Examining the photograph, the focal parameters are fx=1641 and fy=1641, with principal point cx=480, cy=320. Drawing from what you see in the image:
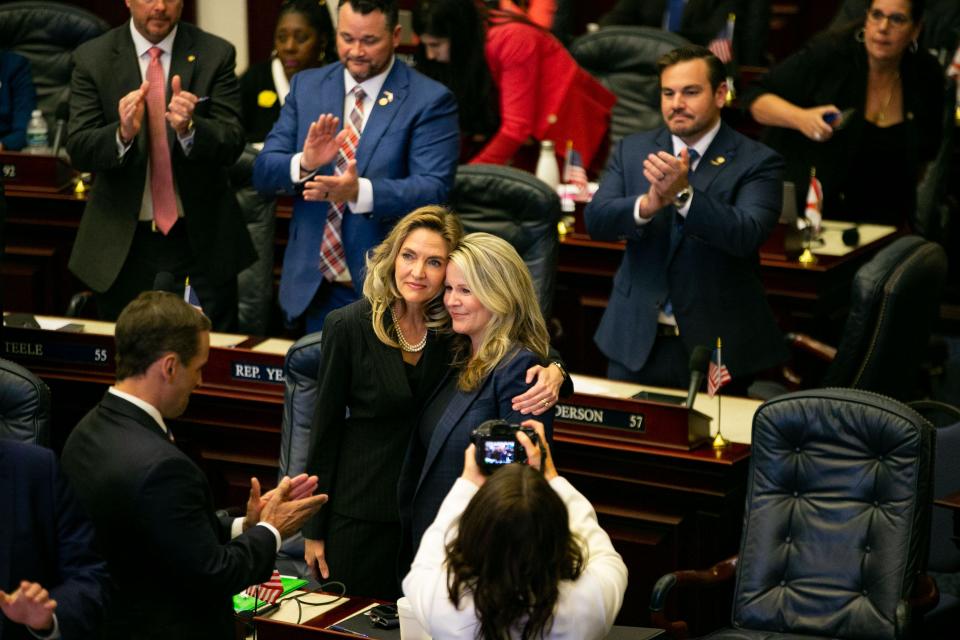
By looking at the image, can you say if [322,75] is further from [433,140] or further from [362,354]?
[362,354]

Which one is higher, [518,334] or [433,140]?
[433,140]

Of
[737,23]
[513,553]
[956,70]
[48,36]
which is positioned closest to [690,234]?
[513,553]

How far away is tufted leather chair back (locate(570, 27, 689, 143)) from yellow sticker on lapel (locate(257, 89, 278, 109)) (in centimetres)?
163

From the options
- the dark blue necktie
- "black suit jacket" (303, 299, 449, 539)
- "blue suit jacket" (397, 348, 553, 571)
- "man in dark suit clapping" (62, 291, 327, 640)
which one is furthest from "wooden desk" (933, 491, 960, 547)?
the dark blue necktie

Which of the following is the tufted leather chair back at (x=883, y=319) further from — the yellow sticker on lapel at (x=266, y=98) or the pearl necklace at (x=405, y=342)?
the yellow sticker on lapel at (x=266, y=98)

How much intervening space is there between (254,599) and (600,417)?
112cm

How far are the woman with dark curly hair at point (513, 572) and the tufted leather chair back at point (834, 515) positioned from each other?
1231mm

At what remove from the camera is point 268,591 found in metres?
3.62

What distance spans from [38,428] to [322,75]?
1400mm

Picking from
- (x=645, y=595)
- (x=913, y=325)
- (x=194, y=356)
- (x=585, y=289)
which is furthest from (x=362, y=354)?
(x=585, y=289)

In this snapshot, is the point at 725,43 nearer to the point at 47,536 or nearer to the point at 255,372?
the point at 255,372

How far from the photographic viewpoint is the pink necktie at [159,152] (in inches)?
194

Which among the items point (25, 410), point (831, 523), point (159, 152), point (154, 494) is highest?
point (159, 152)

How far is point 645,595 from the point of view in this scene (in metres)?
4.26
